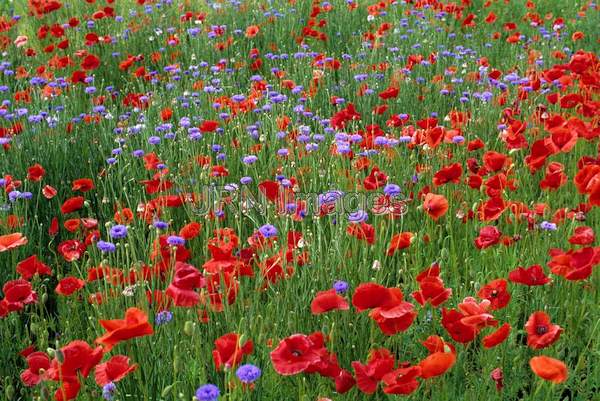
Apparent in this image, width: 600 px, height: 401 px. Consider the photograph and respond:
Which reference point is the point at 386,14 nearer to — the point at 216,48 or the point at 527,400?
the point at 216,48

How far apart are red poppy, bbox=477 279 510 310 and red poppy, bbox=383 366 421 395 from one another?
437 mm

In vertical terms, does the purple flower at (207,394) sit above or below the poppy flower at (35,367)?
above

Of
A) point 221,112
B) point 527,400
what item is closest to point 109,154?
point 221,112

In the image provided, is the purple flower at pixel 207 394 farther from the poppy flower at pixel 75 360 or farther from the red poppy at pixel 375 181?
the red poppy at pixel 375 181

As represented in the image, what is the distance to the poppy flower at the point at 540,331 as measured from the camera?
169 centimetres

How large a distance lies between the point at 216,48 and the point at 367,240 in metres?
3.41

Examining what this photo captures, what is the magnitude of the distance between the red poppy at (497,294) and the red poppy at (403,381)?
44 cm

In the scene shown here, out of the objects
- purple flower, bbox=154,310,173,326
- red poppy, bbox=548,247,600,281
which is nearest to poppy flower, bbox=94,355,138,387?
purple flower, bbox=154,310,173,326

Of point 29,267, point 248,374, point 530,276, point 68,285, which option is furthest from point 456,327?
point 29,267

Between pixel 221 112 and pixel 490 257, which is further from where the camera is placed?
pixel 221 112

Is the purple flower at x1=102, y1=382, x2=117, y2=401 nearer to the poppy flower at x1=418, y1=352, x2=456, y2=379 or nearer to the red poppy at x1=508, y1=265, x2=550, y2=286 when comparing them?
the poppy flower at x1=418, y1=352, x2=456, y2=379

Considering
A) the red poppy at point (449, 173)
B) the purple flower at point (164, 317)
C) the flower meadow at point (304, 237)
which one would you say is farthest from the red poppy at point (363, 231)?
the purple flower at point (164, 317)

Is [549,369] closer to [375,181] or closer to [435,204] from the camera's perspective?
[435,204]

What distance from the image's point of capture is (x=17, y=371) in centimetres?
221
